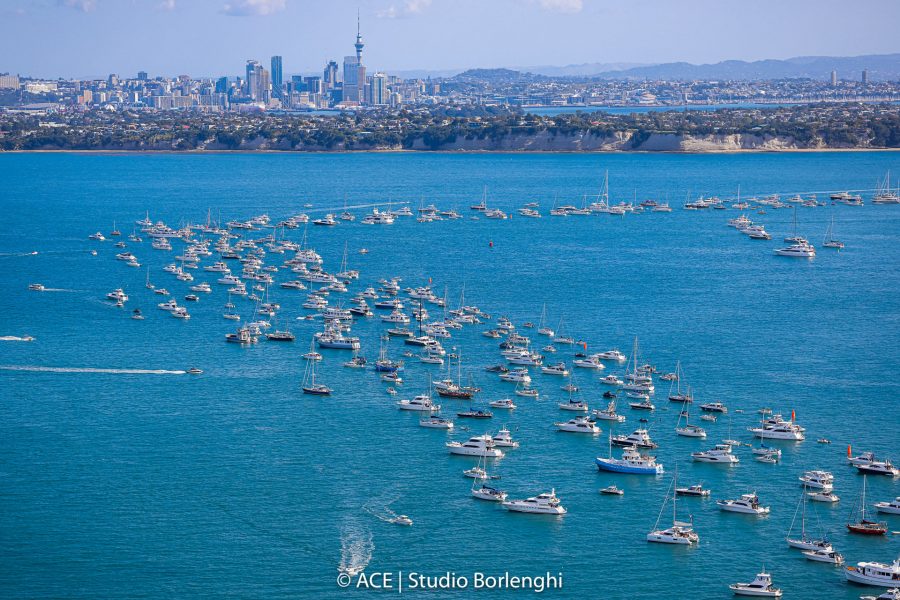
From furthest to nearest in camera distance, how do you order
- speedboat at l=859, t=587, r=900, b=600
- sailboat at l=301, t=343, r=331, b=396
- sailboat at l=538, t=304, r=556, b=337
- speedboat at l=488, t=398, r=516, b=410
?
1. sailboat at l=538, t=304, r=556, b=337
2. sailboat at l=301, t=343, r=331, b=396
3. speedboat at l=488, t=398, r=516, b=410
4. speedboat at l=859, t=587, r=900, b=600

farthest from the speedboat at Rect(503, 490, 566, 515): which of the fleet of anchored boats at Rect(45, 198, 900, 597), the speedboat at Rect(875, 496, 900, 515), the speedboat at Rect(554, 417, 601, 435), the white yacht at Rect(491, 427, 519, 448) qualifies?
the speedboat at Rect(875, 496, 900, 515)

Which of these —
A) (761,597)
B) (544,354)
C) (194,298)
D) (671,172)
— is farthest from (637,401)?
(671,172)

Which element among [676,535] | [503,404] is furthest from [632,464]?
[503,404]

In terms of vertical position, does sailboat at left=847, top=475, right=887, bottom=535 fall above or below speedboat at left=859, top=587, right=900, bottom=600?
above

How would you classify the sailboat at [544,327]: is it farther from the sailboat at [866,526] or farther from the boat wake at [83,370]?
the sailboat at [866,526]

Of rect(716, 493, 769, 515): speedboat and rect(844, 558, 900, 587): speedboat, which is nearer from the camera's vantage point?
rect(844, 558, 900, 587): speedboat

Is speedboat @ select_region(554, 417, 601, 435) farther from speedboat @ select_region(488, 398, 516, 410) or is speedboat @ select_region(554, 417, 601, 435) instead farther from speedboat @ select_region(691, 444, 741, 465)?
speedboat @ select_region(691, 444, 741, 465)

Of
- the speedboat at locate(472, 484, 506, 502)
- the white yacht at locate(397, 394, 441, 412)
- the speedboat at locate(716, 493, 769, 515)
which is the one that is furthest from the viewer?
the white yacht at locate(397, 394, 441, 412)
